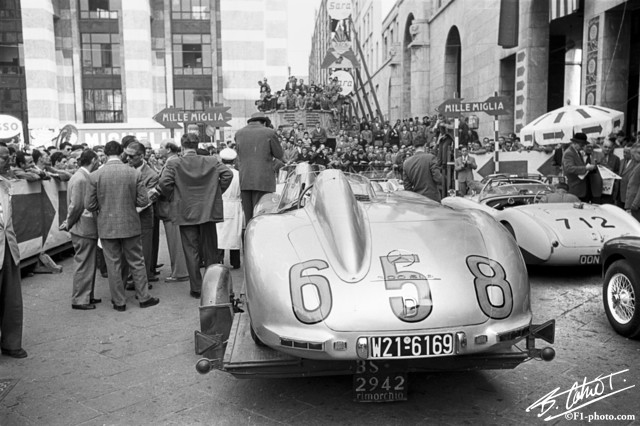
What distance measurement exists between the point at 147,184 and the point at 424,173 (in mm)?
3947

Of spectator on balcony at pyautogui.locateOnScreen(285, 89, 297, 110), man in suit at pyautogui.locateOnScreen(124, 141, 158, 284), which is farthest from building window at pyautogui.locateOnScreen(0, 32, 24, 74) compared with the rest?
man in suit at pyautogui.locateOnScreen(124, 141, 158, 284)

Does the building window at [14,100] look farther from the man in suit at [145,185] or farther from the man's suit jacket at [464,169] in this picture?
the man in suit at [145,185]

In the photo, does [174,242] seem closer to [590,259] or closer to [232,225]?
[232,225]

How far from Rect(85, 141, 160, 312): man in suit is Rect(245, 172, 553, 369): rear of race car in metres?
2.63

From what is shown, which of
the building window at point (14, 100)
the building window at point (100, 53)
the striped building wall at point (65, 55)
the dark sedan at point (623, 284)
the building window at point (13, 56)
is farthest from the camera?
the building window at point (14, 100)

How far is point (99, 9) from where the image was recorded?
136 ft

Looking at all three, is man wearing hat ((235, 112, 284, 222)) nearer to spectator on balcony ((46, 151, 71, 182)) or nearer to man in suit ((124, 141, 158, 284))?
man in suit ((124, 141, 158, 284))

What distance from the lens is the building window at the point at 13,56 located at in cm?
4431

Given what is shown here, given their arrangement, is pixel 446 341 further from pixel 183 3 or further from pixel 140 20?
pixel 183 3

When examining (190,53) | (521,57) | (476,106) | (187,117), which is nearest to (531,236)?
(476,106)

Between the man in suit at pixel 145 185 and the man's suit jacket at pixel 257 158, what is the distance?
1.15m

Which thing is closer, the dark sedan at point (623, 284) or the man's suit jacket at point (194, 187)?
the dark sedan at point (623, 284)

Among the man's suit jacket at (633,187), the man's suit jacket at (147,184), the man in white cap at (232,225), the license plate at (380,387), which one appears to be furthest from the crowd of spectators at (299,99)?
the license plate at (380,387)

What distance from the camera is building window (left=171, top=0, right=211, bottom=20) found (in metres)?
42.3
